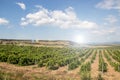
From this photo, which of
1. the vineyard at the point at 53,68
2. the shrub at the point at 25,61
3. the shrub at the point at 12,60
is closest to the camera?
the vineyard at the point at 53,68

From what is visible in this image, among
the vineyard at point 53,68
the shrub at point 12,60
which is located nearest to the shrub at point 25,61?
the vineyard at point 53,68

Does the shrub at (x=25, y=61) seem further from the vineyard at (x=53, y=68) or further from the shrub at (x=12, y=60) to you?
the shrub at (x=12, y=60)

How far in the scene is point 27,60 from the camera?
111ft

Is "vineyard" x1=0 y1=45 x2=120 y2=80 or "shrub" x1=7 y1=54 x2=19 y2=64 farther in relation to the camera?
"shrub" x1=7 y1=54 x2=19 y2=64

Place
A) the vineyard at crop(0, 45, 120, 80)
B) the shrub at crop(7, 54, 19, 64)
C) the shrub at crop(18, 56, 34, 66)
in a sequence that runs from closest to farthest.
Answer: the vineyard at crop(0, 45, 120, 80) → the shrub at crop(18, 56, 34, 66) → the shrub at crop(7, 54, 19, 64)

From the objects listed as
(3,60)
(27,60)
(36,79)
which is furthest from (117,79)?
(3,60)

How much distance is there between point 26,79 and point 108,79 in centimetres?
1025

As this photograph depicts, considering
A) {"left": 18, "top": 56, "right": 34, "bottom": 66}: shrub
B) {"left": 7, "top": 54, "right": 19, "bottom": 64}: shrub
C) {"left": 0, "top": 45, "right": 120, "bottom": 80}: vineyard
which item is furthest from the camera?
{"left": 7, "top": 54, "right": 19, "bottom": 64}: shrub

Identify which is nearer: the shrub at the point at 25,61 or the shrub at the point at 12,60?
the shrub at the point at 25,61

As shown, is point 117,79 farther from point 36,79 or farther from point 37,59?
point 37,59

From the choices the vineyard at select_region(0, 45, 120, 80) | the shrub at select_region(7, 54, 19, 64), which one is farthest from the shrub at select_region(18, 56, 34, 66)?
the shrub at select_region(7, 54, 19, 64)

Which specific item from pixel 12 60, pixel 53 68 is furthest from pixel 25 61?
pixel 53 68

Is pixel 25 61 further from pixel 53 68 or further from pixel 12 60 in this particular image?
pixel 53 68

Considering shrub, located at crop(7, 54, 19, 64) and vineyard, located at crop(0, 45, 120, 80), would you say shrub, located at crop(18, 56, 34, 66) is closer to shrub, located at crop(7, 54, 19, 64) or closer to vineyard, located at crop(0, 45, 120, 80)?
vineyard, located at crop(0, 45, 120, 80)
